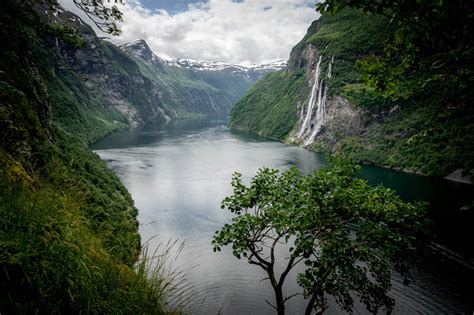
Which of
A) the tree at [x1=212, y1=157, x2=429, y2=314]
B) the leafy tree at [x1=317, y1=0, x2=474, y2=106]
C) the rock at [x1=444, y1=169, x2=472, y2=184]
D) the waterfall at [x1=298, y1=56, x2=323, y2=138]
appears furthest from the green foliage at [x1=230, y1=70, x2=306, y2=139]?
the leafy tree at [x1=317, y1=0, x2=474, y2=106]

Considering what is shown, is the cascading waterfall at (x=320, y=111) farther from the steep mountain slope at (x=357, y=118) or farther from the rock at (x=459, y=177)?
the rock at (x=459, y=177)

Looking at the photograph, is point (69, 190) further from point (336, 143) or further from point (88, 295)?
point (336, 143)

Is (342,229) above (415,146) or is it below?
above

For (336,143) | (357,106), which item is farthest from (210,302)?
(357,106)

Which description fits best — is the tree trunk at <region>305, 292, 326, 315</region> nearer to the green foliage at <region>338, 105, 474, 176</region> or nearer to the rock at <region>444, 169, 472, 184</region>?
the green foliage at <region>338, 105, 474, 176</region>

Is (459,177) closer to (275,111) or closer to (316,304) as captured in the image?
(316,304)

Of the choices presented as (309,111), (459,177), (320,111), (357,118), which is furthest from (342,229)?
(309,111)
